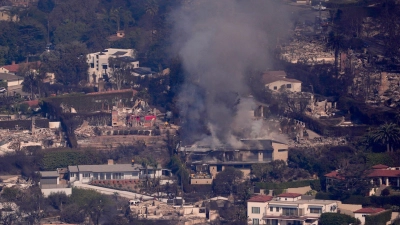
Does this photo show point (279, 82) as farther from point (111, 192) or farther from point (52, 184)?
point (52, 184)

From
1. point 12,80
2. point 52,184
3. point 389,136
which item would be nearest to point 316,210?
point 389,136

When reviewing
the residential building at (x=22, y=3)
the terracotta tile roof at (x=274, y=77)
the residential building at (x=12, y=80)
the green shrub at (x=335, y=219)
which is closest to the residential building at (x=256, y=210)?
the green shrub at (x=335, y=219)

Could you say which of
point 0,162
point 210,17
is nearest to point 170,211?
point 0,162

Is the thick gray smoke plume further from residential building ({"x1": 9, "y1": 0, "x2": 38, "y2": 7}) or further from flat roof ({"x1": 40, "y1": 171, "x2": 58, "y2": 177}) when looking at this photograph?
residential building ({"x1": 9, "y1": 0, "x2": 38, "y2": 7})

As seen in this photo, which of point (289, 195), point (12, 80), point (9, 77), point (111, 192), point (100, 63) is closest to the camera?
point (289, 195)

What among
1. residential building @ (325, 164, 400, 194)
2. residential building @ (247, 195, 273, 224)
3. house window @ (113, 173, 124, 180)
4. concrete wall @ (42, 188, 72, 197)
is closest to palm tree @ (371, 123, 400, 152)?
residential building @ (325, 164, 400, 194)

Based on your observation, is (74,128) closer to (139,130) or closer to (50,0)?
(139,130)

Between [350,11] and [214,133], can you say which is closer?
[214,133]
